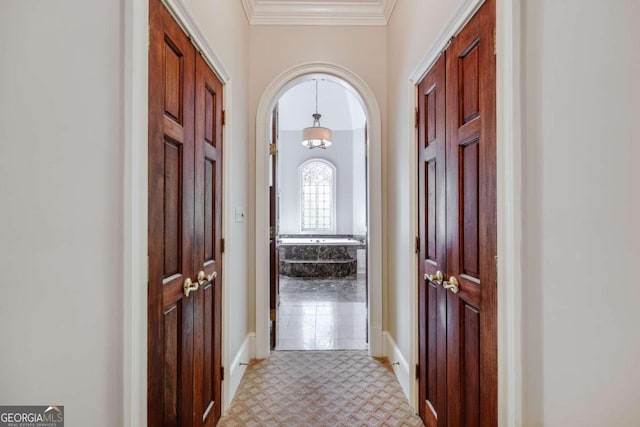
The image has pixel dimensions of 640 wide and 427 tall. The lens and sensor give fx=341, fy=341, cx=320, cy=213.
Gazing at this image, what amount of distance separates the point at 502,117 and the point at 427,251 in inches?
44.1

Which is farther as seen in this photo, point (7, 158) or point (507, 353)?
point (507, 353)

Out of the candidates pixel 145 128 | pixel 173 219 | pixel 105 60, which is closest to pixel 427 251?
pixel 173 219

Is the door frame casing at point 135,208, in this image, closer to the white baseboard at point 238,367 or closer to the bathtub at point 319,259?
the white baseboard at point 238,367

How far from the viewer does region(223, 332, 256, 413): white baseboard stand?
2336 millimetres

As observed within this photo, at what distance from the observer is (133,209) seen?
3.63ft

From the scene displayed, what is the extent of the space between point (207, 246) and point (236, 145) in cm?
95

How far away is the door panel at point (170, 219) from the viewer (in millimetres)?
1280

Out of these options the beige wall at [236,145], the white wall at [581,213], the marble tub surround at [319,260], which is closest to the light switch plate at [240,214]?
the beige wall at [236,145]

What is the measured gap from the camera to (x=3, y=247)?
37.9 inches

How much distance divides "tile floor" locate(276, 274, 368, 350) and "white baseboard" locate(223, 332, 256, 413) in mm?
388

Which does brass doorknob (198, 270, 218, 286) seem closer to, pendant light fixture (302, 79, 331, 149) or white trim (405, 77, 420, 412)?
white trim (405, 77, 420, 412)

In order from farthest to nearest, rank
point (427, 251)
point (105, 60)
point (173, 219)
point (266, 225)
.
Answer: point (266, 225) → point (427, 251) → point (173, 219) → point (105, 60)

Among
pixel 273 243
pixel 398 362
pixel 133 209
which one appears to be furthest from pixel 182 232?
pixel 398 362

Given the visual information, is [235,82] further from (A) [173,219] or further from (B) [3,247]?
(B) [3,247]
